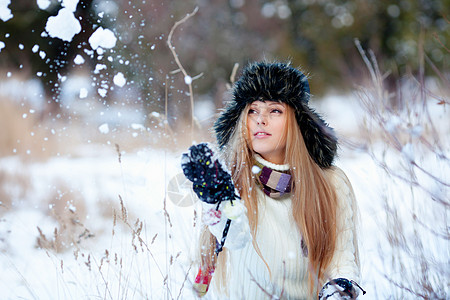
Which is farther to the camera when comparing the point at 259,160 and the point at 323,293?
the point at 259,160

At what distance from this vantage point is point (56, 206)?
11.9ft

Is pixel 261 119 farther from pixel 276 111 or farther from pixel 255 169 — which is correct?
pixel 255 169

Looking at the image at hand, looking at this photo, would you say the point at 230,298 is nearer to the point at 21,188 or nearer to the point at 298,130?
the point at 298,130

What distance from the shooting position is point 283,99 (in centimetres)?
173

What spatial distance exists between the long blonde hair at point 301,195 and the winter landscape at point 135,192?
16 cm

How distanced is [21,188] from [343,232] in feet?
10.6

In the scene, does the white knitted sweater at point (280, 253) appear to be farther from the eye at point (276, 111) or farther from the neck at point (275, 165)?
the eye at point (276, 111)

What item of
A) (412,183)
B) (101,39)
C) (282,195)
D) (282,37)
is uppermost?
(282,37)

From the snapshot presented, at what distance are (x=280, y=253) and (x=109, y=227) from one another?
209 cm

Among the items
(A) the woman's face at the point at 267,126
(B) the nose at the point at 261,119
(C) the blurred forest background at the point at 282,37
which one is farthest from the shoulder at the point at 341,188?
(C) the blurred forest background at the point at 282,37

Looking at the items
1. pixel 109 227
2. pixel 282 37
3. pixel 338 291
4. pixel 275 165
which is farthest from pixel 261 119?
pixel 282 37

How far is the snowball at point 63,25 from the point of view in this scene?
2277 millimetres

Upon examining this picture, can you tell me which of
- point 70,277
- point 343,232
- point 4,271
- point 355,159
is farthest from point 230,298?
point 355,159

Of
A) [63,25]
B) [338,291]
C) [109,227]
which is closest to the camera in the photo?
[338,291]
